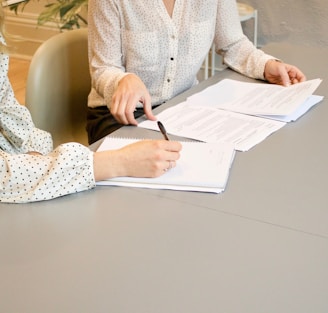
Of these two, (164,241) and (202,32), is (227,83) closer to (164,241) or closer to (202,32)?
(202,32)

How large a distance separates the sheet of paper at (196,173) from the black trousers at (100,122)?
1.24ft

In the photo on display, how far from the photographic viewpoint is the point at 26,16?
13.0ft

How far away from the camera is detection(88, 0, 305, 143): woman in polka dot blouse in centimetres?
150

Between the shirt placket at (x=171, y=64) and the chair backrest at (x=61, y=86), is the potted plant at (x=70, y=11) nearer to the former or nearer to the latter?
the chair backrest at (x=61, y=86)

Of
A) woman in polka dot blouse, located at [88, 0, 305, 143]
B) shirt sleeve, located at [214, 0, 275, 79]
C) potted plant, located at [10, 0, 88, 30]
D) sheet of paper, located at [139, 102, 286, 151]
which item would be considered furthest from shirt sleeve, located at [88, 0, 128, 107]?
potted plant, located at [10, 0, 88, 30]

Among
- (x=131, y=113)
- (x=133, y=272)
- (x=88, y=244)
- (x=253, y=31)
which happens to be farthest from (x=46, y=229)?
(x=253, y=31)

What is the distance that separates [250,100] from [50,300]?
854 mm

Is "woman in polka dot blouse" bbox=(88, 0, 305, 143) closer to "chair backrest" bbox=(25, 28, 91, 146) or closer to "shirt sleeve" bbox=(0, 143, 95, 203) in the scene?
"chair backrest" bbox=(25, 28, 91, 146)

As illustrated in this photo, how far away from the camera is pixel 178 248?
2.81 ft

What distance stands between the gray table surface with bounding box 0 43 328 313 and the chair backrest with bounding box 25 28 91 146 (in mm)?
634

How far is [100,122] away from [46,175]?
581 millimetres

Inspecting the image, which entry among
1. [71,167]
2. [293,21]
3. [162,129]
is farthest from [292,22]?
[71,167]

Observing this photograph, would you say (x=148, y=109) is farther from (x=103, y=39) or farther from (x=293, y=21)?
(x=293, y=21)

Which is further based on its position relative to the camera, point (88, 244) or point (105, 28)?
point (105, 28)
